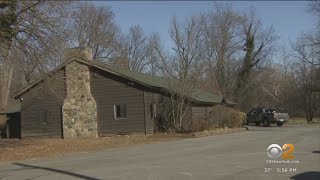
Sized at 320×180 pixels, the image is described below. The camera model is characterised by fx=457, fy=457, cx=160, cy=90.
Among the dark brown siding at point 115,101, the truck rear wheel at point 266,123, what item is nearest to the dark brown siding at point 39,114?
the dark brown siding at point 115,101

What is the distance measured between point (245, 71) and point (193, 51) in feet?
98.3

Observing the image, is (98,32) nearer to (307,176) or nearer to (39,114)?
(39,114)

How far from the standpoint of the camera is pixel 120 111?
35.3m

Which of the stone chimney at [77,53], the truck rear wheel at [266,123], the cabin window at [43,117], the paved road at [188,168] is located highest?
the stone chimney at [77,53]

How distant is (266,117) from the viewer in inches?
1834

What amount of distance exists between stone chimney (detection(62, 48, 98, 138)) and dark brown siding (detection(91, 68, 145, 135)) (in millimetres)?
467

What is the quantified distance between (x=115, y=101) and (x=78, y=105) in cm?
297

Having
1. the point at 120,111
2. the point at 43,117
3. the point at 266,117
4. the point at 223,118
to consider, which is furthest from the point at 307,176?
the point at 266,117

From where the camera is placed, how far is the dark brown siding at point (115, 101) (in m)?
34.7

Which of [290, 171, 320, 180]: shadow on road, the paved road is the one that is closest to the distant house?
the paved road

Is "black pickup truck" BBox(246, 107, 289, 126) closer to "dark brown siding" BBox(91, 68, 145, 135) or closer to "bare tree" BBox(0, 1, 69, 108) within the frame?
"dark brown siding" BBox(91, 68, 145, 135)

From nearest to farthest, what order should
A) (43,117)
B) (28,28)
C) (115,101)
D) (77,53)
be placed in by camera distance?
(28,28) → (77,53) → (115,101) → (43,117)

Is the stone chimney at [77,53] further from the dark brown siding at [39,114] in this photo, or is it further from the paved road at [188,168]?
the paved road at [188,168]

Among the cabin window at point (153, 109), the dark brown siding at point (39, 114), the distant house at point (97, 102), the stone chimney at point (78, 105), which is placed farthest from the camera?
the dark brown siding at point (39, 114)
